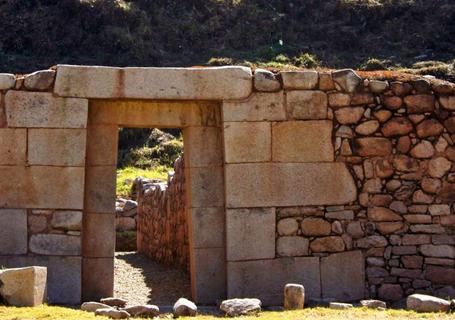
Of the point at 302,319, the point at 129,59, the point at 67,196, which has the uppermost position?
the point at 129,59

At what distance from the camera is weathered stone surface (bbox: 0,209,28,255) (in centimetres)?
869

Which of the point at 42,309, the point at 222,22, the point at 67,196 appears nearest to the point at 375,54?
the point at 222,22

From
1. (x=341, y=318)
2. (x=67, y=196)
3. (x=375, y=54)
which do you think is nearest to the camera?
(x=341, y=318)

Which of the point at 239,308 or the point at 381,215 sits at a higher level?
the point at 381,215

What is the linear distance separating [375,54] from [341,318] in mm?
21124

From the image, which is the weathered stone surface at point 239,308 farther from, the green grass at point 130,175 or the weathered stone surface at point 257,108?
the green grass at point 130,175

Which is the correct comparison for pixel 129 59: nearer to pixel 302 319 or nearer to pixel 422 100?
pixel 422 100

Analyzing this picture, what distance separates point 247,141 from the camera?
29.7 ft

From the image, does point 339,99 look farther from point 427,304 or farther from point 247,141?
point 427,304

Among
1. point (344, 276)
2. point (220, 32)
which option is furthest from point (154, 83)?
point (220, 32)

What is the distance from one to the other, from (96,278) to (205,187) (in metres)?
1.71

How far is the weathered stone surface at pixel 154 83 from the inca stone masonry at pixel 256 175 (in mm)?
13

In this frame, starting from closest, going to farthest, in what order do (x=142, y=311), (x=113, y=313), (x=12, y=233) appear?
(x=113, y=313) → (x=142, y=311) → (x=12, y=233)

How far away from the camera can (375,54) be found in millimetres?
27000
